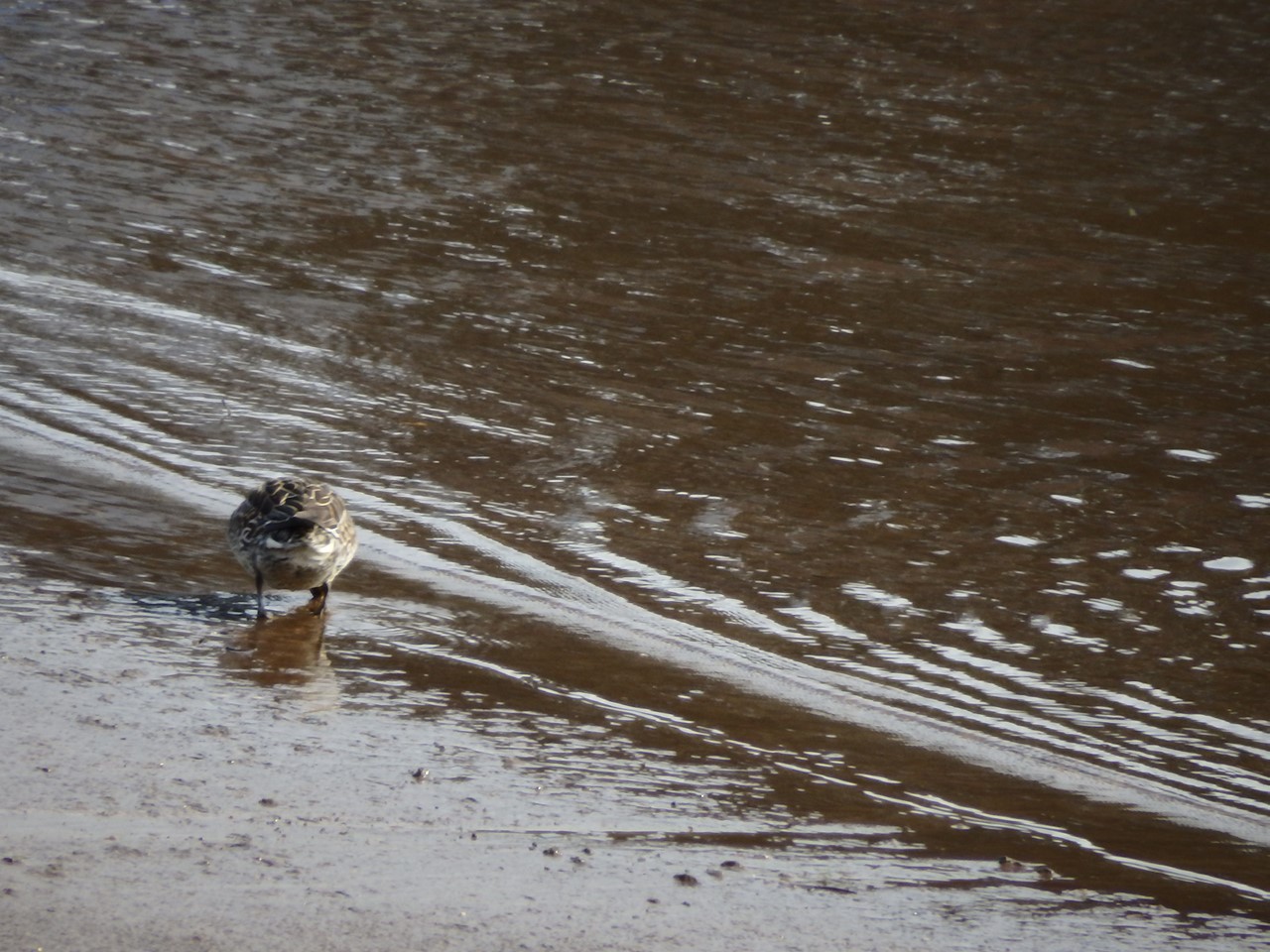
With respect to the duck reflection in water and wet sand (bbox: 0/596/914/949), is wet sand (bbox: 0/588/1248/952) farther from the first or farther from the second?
the duck reflection in water

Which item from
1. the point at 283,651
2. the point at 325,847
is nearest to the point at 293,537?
the point at 283,651

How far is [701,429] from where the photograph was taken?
880 cm

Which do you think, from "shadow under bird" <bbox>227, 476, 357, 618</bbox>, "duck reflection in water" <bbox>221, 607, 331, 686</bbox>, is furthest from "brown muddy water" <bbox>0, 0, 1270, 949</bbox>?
"shadow under bird" <bbox>227, 476, 357, 618</bbox>

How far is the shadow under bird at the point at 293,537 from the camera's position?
6109mm

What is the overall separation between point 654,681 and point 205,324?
473 centimetres

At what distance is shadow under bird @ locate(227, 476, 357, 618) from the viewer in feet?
20.0

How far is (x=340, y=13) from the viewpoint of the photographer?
18.2 meters

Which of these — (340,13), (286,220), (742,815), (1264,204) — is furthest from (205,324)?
(340,13)

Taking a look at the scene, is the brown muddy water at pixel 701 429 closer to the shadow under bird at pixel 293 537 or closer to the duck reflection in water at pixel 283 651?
the duck reflection in water at pixel 283 651

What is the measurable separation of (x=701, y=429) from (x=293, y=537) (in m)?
3.14

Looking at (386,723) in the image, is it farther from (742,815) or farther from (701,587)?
(701,587)

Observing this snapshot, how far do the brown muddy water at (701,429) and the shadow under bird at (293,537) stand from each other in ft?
0.59

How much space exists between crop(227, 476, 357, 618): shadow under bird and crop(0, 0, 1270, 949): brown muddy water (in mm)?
180

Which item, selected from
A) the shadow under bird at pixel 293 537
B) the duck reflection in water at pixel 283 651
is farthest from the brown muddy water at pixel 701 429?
the shadow under bird at pixel 293 537
